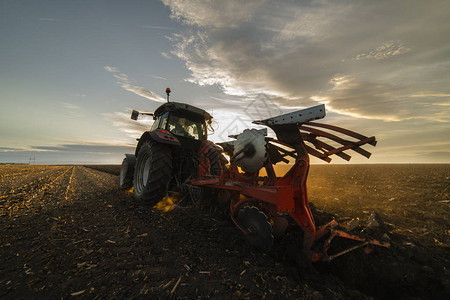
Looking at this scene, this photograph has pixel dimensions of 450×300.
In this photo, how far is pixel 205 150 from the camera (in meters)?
4.21

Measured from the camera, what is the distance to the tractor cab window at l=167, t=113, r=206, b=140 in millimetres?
5014

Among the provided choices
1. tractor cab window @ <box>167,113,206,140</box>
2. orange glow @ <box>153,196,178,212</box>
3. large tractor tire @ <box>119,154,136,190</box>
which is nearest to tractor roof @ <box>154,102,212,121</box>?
tractor cab window @ <box>167,113,206,140</box>

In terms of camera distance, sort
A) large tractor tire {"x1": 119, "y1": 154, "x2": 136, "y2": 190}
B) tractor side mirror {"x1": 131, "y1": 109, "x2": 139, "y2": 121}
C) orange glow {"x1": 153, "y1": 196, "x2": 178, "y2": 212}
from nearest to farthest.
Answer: orange glow {"x1": 153, "y1": 196, "x2": 178, "y2": 212}
tractor side mirror {"x1": 131, "y1": 109, "x2": 139, "y2": 121}
large tractor tire {"x1": 119, "y1": 154, "x2": 136, "y2": 190}

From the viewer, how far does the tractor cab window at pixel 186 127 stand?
501 cm

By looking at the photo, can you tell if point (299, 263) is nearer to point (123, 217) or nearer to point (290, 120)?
point (290, 120)

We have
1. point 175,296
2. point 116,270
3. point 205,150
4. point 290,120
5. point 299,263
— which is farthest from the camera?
Result: point 205,150

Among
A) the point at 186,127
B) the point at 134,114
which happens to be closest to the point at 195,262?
the point at 186,127

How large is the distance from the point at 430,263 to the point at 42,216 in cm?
585

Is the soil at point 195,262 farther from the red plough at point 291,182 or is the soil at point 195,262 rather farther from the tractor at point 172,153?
the tractor at point 172,153

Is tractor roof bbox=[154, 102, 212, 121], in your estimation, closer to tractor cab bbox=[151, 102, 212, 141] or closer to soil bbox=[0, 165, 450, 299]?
tractor cab bbox=[151, 102, 212, 141]

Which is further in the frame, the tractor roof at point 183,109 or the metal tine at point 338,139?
the tractor roof at point 183,109

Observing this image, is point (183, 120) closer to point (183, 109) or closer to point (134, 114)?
point (183, 109)

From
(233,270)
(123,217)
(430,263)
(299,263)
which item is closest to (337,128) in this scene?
(299,263)

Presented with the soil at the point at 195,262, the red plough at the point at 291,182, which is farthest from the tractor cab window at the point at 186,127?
the red plough at the point at 291,182
